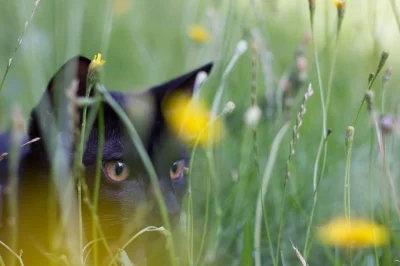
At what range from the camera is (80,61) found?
113 centimetres

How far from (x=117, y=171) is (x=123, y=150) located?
0.04 m

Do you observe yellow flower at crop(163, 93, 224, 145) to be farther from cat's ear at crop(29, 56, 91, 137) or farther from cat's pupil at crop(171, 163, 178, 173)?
cat's ear at crop(29, 56, 91, 137)

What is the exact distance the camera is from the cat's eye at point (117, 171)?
1.26 meters

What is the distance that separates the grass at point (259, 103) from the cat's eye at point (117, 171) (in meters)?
0.13

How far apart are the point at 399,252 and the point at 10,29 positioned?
179cm

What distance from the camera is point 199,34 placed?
79.4 inches

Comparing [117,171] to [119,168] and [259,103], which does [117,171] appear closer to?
[119,168]

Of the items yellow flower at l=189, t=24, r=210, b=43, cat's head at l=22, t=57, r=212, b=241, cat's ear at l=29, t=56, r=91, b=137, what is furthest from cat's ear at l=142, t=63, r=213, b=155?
yellow flower at l=189, t=24, r=210, b=43

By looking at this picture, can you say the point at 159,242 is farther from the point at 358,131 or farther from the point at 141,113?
the point at 358,131

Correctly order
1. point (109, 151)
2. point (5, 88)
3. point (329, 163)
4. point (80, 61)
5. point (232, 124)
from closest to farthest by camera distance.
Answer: point (80, 61) < point (109, 151) < point (329, 163) < point (232, 124) < point (5, 88)

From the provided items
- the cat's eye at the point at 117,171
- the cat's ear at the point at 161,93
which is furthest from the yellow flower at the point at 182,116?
the cat's eye at the point at 117,171

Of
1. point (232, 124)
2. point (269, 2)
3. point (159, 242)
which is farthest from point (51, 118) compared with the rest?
point (232, 124)

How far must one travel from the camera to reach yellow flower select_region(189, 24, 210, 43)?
202 centimetres

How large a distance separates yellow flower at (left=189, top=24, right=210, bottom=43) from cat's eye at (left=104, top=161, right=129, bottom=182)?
83 centimetres
